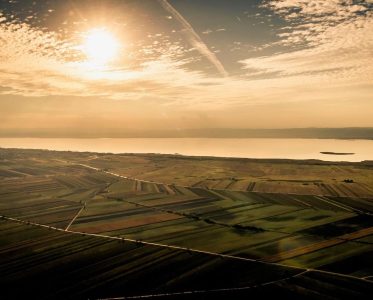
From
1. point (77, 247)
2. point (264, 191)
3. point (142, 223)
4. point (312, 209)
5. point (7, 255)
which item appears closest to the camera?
point (7, 255)

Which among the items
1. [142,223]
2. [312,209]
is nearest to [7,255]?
[142,223]

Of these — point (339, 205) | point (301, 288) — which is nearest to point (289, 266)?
point (301, 288)

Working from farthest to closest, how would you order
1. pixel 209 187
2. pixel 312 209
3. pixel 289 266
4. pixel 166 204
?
1. pixel 209 187
2. pixel 166 204
3. pixel 312 209
4. pixel 289 266

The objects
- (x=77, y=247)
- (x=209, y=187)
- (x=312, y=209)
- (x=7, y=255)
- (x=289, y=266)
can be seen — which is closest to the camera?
(x=289, y=266)

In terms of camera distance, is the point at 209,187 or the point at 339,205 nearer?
the point at 339,205

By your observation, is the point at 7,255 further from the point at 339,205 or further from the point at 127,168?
the point at 127,168

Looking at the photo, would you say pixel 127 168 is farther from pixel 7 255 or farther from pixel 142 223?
pixel 7 255
